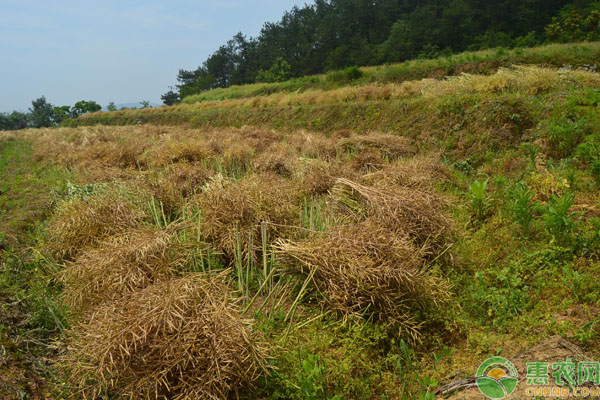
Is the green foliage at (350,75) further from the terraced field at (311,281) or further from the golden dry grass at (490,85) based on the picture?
the terraced field at (311,281)

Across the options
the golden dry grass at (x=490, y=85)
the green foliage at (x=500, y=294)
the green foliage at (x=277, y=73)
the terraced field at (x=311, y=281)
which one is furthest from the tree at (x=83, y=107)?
the green foliage at (x=500, y=294)

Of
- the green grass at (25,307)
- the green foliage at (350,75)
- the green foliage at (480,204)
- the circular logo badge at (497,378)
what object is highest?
the green foliage at (350,75)

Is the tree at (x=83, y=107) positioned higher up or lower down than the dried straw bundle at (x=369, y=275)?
higher up

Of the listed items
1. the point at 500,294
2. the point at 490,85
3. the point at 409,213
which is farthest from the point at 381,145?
the point at 500,294

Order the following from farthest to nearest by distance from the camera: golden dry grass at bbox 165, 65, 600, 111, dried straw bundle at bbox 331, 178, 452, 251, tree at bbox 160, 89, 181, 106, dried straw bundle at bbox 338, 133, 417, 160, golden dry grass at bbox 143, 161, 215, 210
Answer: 1. tree at bbox 160, 89, 181, 106
2. golden dry grass at bbox 165, 65, 600, 111
3. dried straw bundle at bbox 338, 133, 417, 160
4. golden dry grass at bbox 143, 161, 215, 210
5. dried straw bundle at bbox 331, 178, 452, 251

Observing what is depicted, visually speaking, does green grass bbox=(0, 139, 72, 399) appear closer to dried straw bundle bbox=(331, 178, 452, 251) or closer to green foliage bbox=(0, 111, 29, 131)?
dried straw bundle bbox=(331, 178, 452, 251)

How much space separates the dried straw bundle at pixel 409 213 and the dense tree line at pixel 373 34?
63.5 feet

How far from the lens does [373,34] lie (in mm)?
40125

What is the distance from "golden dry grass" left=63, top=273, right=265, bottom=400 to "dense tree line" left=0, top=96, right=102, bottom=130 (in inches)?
2615

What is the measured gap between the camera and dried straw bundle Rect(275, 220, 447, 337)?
260 cm

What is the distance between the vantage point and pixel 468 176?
6.38 m

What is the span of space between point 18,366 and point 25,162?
12888mm

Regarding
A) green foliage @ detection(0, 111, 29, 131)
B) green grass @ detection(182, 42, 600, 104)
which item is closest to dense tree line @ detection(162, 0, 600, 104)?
green grass @ detection(182, 42, 600, 104)

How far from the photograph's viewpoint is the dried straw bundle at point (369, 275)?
8.52 ft
